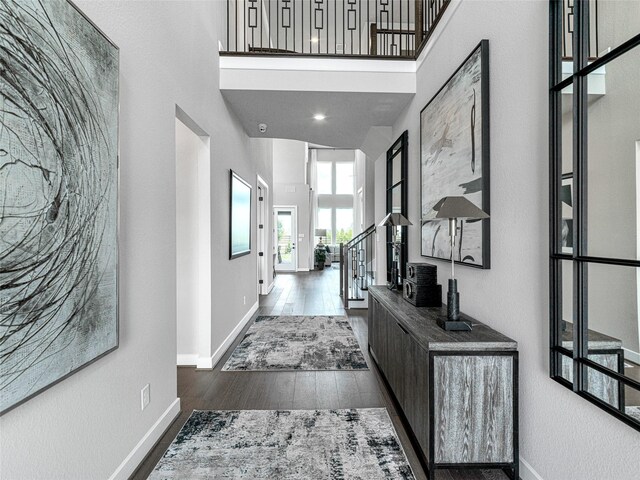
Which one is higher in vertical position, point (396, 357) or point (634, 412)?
point (634, 412)

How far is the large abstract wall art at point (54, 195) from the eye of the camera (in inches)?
42.4

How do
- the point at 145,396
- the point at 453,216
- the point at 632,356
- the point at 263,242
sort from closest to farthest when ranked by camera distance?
1. the point at 632,356
2. the point at 453,216
3. the point at 145,396
4. the point at 263,242

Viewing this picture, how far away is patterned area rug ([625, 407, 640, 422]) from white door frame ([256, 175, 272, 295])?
227 inches

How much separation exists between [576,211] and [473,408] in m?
1.01

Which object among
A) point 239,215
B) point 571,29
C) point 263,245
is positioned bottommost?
point 263,245

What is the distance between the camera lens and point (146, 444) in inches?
77.7

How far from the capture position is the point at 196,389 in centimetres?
285

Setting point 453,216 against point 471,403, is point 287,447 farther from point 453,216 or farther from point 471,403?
point 453,216

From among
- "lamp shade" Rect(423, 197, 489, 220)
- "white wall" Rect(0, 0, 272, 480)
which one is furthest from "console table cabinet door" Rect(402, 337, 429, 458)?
"white wall" Rect(0, 0, 272, 480)

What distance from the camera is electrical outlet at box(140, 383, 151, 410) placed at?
196 cm

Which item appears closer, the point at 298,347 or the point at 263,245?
the point at 298,347

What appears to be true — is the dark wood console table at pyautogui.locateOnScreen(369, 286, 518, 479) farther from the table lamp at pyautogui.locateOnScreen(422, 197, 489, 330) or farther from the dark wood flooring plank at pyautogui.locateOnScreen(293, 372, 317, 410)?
the dark wood flooring plank at pyautogui.locateOnScreen(293, 372, 317, 410)

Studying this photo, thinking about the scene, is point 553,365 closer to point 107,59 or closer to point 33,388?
point 33,388

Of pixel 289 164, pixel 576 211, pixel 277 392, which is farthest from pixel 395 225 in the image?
pixel 289 164
